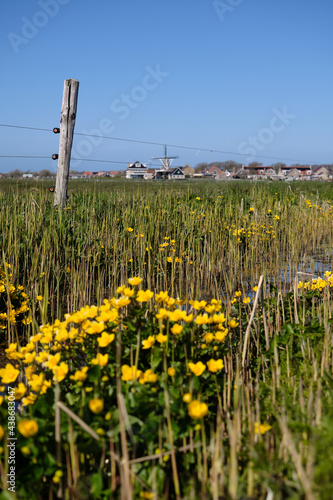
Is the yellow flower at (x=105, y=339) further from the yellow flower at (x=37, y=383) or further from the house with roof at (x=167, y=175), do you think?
the house with roof at (x=167, y=175)

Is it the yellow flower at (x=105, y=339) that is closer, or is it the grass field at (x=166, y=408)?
the grass field at (x=166, y=408)

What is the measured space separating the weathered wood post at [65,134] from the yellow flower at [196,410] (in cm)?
444

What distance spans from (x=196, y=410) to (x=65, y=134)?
4.86m

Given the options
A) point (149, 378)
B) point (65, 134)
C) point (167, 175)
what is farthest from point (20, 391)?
point (167, 175)

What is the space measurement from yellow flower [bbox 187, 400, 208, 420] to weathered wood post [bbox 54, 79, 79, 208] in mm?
4440

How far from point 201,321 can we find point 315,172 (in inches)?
4383

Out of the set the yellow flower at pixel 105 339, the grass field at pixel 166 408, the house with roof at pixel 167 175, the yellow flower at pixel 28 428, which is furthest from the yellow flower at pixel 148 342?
the house with roof at pixel 167 175

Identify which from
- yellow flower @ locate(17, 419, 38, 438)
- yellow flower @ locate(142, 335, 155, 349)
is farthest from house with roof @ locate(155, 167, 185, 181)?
yellow flower @ locate(17, 419, 38, 438)

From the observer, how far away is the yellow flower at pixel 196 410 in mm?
1358

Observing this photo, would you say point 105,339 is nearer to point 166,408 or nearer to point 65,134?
point 166,408

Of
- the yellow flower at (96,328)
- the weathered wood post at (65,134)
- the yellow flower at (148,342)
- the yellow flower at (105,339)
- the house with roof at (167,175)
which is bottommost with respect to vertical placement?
the yellow flower at (148,342)

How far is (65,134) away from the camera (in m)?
5.53

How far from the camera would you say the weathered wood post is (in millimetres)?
5434

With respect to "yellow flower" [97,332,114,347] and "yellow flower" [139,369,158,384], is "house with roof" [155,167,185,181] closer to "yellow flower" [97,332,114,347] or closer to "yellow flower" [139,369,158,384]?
"yellow flower" [97,332,114,347]
